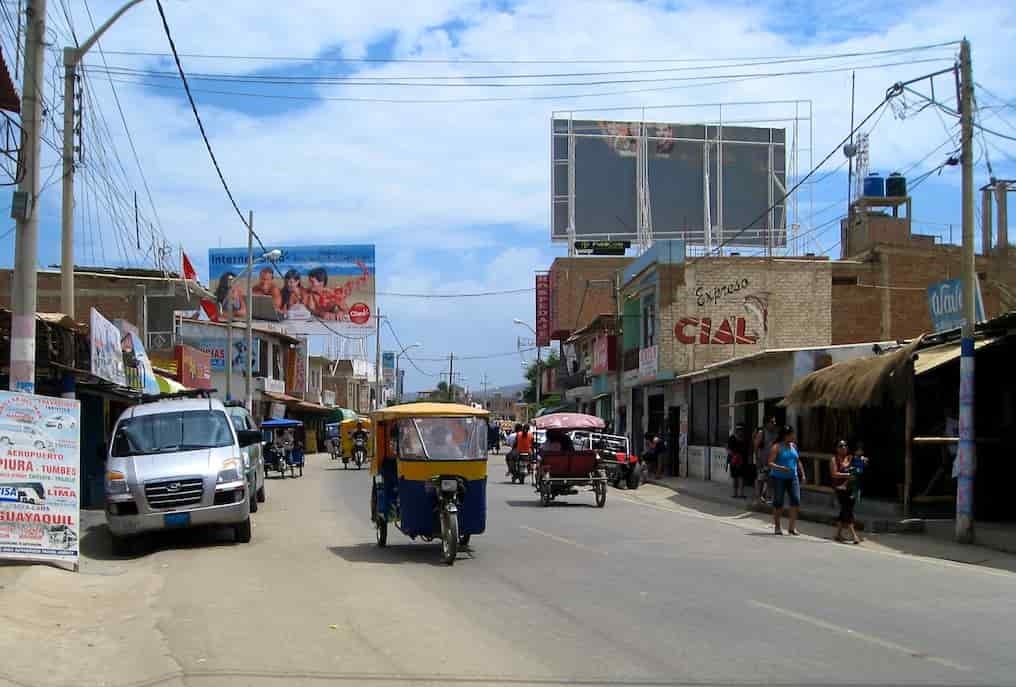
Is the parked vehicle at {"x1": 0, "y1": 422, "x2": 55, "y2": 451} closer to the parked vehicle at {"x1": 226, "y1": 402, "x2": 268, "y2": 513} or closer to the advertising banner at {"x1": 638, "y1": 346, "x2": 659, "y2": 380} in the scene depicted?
the parked vehicle at {"x1": 226, "y1": 402, "x2": 268, "y2": 513}

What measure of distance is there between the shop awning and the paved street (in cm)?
401

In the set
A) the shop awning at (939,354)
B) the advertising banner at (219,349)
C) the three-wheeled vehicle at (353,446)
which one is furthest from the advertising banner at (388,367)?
the shop awning at (939,354)

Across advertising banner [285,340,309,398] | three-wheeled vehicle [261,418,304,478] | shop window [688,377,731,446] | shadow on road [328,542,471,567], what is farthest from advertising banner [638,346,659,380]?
advertising banner [285,340,309,398]

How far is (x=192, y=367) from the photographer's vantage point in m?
37.7

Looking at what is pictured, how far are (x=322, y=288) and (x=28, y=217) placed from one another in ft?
149

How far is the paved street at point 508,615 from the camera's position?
315 inches

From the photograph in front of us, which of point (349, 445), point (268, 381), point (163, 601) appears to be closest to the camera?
point (163, 601)

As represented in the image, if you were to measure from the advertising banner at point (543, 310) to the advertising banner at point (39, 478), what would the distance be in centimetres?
5839

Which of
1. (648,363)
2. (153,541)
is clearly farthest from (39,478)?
(648,363)

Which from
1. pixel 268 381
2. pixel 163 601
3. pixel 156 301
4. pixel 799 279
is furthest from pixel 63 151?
pixel 268 381

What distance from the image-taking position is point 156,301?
41562 millimetres

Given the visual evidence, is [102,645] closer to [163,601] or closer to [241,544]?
[163,601]

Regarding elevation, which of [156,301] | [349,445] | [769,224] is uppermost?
[769,224]

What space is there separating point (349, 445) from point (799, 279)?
2043cm
